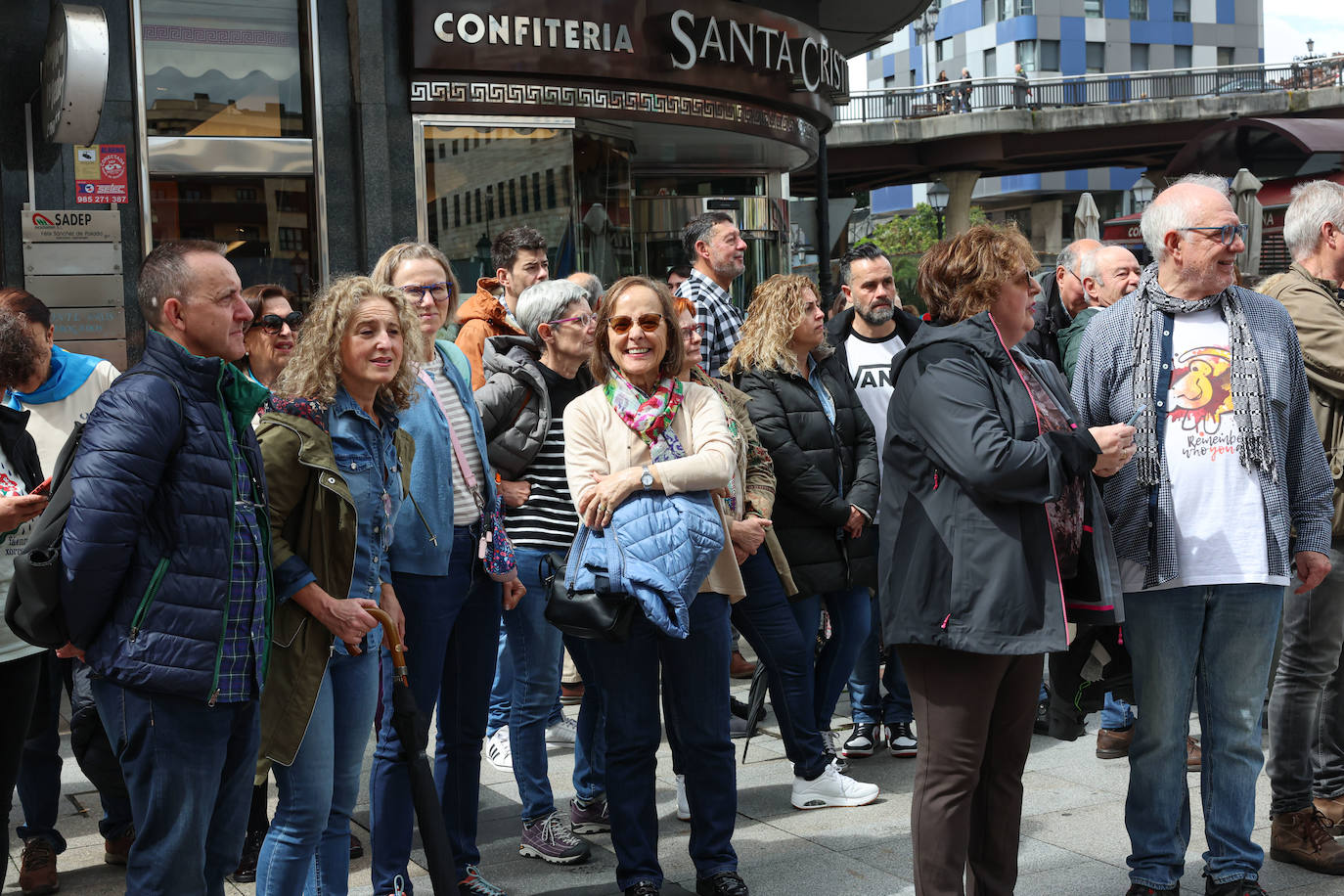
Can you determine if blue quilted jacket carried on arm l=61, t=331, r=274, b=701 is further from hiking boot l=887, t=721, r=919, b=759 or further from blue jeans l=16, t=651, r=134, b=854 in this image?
hiking boot l=887, t=721, r=919, b=759

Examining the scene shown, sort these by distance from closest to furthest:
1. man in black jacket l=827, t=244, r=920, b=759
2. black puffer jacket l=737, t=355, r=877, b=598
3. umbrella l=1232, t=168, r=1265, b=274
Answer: black puffer jacket l=737, t=355, r=877, b=598 < man in black jacket l=827, t=244, r=920, b=759 < umbrella l=1232, t=168, r=1265, b=274

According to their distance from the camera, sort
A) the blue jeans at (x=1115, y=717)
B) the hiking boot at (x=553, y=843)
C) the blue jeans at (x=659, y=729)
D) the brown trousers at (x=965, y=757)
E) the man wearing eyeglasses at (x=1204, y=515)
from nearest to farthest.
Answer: the brown trousers at (x=965, y=757)
the man wearing eyeglasses at (x=1204, y=515)
the blue jeans at (x=659, y=729)
the hiking boot at (x=553, y=843)
the blue jeans at (x=1115, y=717)

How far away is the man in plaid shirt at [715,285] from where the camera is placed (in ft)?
22.0

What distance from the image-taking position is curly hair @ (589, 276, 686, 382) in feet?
14.8

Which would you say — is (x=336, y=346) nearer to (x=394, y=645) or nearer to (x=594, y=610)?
(x=394, y=645)

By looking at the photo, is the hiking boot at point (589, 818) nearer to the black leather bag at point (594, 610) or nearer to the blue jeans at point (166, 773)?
the black leather bag at point (594, 610)

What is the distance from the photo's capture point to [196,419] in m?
3.30

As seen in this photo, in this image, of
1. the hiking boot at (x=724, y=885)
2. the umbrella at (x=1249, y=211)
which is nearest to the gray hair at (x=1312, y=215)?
the hiking boot at (x=724, y=885)

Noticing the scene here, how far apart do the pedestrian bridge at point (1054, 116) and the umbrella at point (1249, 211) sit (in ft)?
98.7

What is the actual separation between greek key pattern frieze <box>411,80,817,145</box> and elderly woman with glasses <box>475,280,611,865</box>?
6.99 m

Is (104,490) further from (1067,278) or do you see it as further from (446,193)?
(446,193)

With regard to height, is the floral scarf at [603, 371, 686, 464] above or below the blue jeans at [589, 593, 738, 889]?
above

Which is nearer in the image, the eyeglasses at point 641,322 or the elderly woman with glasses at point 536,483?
the eyeglasses at point 641,322

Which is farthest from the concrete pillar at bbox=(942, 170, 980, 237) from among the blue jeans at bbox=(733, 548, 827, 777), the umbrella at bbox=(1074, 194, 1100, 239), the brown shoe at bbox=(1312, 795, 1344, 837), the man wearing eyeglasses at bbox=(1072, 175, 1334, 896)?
the man wearing eyeglasses at bbox=(1072, 175, 1334, 896)
